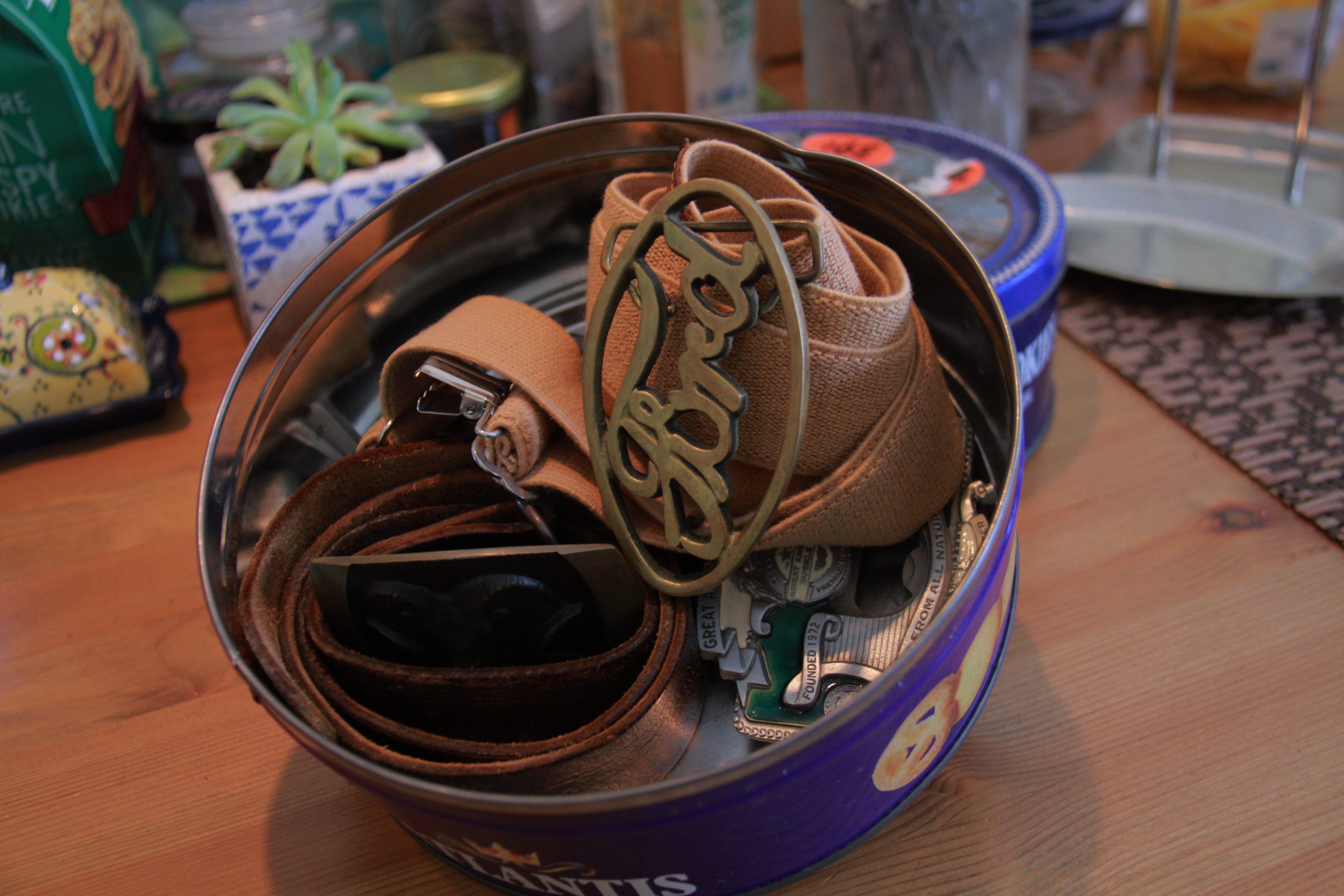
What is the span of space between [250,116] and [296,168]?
1.6 inches

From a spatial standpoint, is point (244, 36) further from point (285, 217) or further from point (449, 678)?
point (449, 678)

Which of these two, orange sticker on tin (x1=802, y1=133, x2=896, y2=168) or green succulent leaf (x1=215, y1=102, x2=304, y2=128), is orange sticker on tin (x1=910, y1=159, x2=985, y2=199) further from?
green succulent leaf (x1=215, y1=102, x2=304, y2=128)

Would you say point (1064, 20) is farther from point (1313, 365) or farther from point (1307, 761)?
point (1307, 761)

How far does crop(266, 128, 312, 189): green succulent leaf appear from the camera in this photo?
46cm

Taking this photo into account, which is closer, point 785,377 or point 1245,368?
point 785,377

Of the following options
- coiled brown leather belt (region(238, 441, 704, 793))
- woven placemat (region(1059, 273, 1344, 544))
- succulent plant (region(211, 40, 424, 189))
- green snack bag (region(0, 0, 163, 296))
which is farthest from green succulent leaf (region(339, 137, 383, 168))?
woven placemat (region(1059, 273, 1344, 544))

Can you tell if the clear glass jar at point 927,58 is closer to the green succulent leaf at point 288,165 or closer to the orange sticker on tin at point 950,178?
the orange sticker on tin at point 950,178

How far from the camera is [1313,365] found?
0.46m

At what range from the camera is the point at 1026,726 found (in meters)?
0.33

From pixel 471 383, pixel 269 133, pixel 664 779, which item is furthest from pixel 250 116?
pixel 664 779

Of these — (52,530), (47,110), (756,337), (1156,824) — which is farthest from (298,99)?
(1156,824)

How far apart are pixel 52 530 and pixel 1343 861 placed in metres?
0.49

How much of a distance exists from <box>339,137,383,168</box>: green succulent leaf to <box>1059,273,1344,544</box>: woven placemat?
0.36m

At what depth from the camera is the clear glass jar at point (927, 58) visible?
54cm
